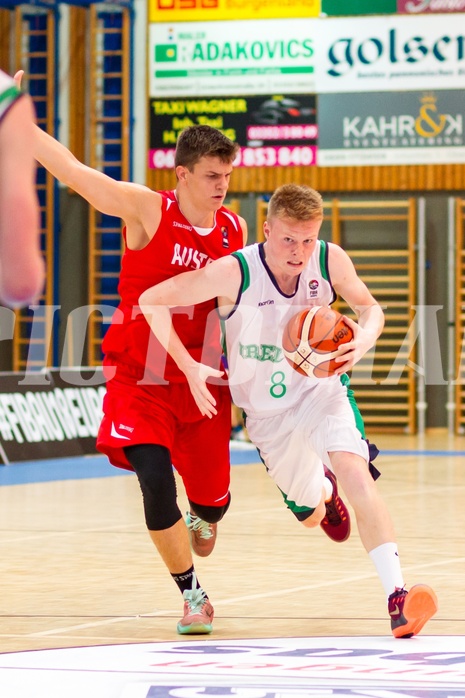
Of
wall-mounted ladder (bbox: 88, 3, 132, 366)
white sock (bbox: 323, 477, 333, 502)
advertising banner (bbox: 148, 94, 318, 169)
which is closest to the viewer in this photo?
white sock (bbox: 323, 477, 333, 502)

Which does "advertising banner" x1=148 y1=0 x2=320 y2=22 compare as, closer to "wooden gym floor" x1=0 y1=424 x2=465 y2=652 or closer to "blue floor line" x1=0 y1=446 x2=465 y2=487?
"blue floor line" x1=0 y1=446 x2=465 y2=487

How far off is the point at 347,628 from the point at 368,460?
2.00 feet

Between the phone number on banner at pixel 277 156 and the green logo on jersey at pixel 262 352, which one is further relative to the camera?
the phone number on banner at pixel 277 156

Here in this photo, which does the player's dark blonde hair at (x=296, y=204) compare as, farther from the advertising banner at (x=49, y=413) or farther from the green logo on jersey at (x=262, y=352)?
the advertising banner at (x=49, y=413)

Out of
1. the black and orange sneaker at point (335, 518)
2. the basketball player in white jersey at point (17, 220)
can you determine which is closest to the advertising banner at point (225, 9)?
the black and orange sneaker at point (335, 518)

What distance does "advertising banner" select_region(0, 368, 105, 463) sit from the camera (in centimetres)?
1173

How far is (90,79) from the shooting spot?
685 inches

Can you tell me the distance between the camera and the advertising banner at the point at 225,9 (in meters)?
16.3

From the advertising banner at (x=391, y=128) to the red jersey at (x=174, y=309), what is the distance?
37.6 ft

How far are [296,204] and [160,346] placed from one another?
831mm

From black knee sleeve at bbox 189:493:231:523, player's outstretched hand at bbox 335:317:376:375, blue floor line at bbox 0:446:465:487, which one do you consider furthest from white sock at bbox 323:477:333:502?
blue floor line at bbox 0:446:465:487

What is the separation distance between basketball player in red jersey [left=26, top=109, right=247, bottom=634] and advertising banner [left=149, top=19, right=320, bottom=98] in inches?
451

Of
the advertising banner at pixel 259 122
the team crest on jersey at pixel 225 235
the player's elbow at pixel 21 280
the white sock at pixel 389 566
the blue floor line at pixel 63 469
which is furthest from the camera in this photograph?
the advertising banner at pixel 259 122

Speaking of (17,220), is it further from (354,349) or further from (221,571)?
(221,571)
